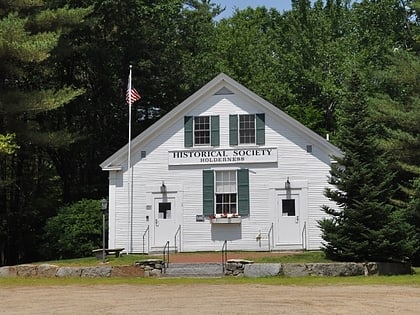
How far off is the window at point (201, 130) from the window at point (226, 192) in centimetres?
114

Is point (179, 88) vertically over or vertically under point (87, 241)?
over

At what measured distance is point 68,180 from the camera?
Result: 33.2 meters

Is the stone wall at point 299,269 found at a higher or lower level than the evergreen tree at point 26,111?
lower

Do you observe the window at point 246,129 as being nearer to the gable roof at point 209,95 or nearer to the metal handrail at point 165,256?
the gable roof at point 209,95

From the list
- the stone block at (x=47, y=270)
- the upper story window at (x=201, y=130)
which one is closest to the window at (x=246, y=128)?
the upper story window at (x=201, y=130)

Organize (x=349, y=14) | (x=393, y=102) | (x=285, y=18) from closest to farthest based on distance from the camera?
(x=393, y=102)
(x=349, y=14)
(x=285, y=18)

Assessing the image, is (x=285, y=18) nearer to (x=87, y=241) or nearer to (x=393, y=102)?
(x=393, y=102)

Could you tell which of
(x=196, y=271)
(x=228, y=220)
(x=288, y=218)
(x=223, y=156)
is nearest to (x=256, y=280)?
(x=196, y=271)

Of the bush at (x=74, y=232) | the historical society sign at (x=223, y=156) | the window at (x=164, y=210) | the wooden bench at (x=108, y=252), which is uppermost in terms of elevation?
the historical society sign at (x=223, y=156)

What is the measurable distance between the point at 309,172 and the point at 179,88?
37.2 ft

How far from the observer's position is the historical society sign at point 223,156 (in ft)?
80.7

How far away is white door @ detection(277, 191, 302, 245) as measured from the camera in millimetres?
24281

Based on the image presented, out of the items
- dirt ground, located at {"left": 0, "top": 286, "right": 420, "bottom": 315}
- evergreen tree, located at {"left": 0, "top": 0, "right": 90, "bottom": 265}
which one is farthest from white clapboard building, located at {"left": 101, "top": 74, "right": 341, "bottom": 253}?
dirt ground, located at {"left": 0, "top": 286, "right": 420, "bottom": 315}

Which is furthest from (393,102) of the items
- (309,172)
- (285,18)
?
(285,18)
